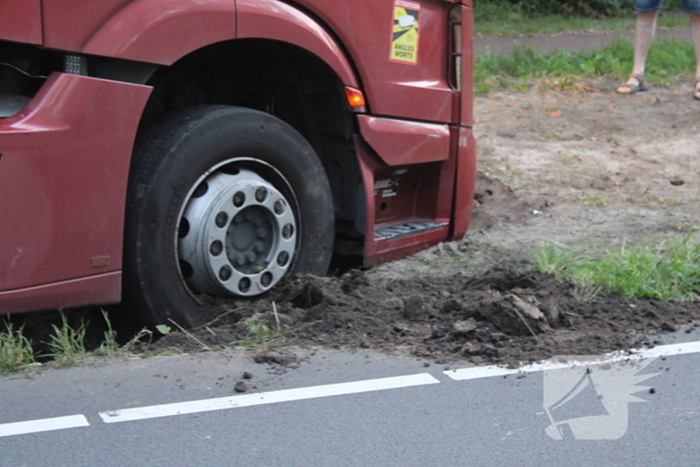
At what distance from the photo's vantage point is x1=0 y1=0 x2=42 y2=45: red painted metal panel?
3.25 meters

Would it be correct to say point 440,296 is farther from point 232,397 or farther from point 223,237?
point 232,397

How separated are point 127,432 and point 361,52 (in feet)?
7.80

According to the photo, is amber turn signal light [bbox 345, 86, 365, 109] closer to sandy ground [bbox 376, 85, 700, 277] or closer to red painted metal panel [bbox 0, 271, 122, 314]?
sandy ground [bbox 376, 85, 700, 277]

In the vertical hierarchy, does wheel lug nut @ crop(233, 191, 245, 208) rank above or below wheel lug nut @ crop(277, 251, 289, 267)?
above

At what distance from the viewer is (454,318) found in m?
4.14

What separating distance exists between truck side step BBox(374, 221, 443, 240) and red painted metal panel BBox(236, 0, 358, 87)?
90 centimetres

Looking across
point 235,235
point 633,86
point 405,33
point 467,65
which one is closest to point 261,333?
point 235,235

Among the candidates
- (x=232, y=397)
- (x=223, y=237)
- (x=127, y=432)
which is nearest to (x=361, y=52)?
(x=223, y=237)

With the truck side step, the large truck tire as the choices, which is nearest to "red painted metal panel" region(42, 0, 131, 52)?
the large truck tire

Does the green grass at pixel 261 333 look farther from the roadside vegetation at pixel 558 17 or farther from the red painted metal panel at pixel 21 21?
the roadside vegetation at pixel 558 17

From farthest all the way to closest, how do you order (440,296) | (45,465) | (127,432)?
(440,296)
(127,432)
(45,465)

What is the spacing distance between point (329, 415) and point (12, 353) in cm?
129

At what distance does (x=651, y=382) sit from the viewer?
11.6 feet

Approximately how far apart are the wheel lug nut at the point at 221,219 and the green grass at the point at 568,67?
20.3 feet
